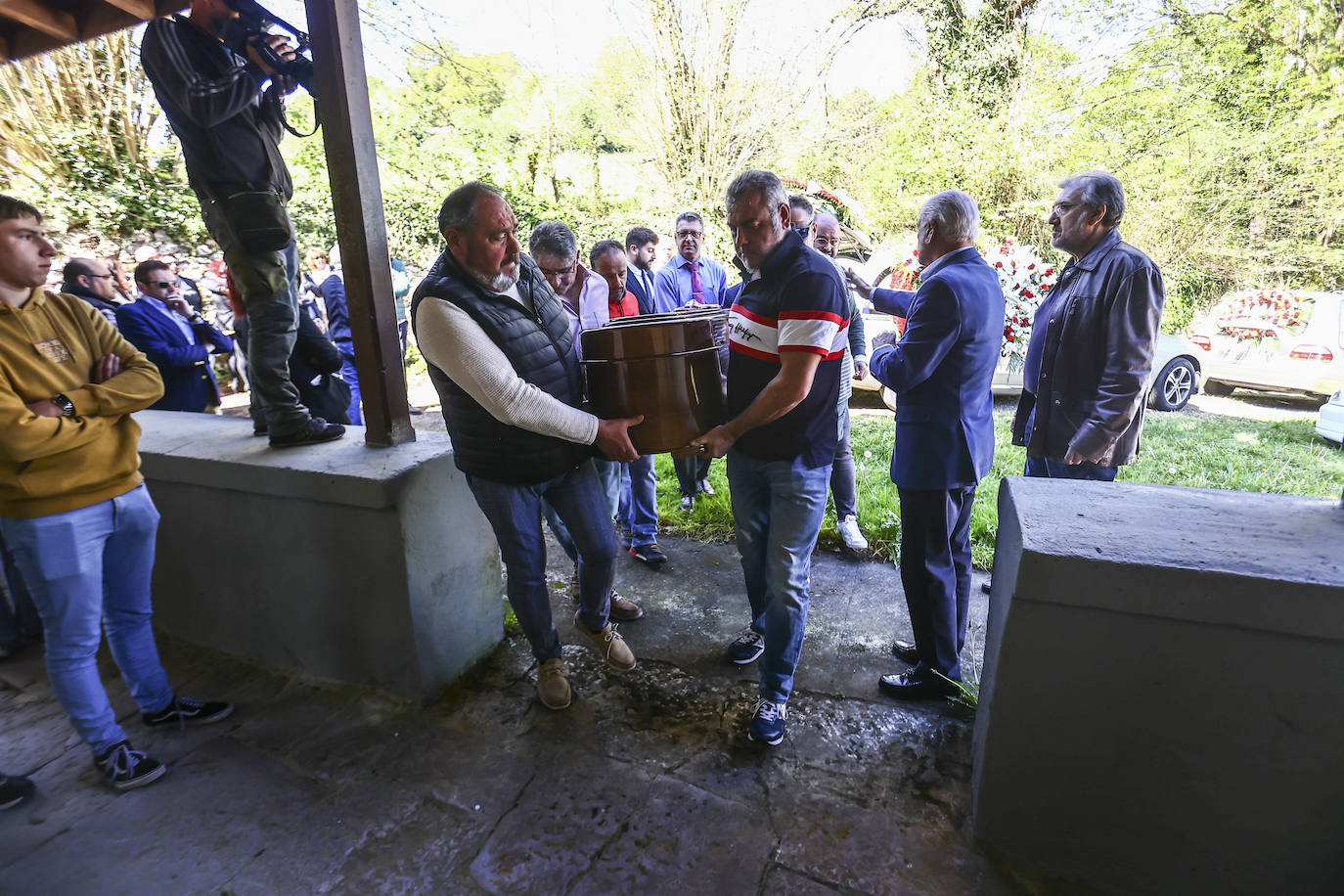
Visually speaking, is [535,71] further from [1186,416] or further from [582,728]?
[582,728]

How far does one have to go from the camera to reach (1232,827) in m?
1.66

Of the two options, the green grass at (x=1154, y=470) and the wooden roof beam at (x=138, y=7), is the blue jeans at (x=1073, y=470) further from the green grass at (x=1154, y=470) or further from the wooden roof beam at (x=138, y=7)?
the wooden roof beam at (x=138, y=7)

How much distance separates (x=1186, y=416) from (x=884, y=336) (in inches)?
152

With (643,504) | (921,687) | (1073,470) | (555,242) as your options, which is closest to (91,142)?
(555,242)

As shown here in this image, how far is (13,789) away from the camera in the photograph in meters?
2.28

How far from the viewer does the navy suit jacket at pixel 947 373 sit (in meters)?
2.41

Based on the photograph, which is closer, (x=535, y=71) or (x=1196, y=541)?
(x=1196, y=541)

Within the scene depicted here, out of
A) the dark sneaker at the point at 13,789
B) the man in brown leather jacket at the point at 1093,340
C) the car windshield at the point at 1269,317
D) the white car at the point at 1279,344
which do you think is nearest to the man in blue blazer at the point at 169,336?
the dark sneaker at the point at 13,789

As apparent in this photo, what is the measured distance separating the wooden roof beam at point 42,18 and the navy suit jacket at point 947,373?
4460 millimetres

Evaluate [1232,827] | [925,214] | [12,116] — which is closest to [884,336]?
[925,214]

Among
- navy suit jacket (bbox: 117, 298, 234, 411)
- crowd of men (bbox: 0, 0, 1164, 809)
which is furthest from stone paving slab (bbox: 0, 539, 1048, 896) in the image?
navy suit jacket (bbox: 117, 298, 234, 411)

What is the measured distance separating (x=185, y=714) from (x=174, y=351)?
2.33 metres

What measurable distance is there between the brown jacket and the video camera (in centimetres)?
338

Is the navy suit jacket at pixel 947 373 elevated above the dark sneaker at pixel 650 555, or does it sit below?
above
